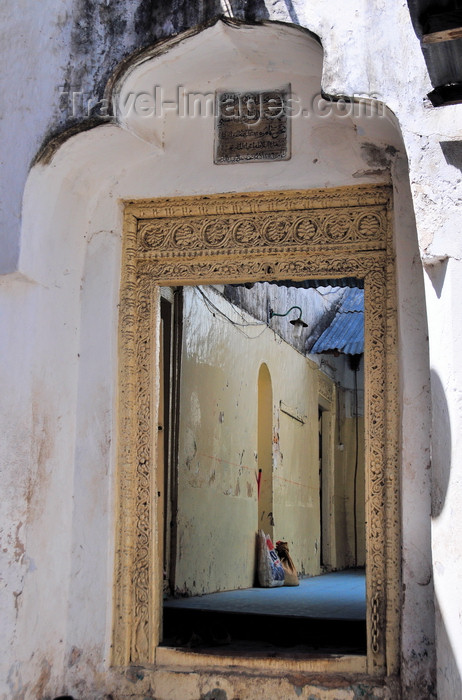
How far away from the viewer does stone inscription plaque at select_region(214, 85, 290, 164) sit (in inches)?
179

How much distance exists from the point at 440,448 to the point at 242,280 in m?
1.56

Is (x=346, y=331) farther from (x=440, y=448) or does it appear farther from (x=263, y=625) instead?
(x=440, y=448)

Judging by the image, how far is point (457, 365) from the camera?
3.38 meters

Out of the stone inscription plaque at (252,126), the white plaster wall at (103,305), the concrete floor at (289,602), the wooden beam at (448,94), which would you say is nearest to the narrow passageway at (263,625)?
the concrete floor at (289,602)

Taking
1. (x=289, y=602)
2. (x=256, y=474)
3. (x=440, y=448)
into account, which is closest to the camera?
(x=440, y=448)

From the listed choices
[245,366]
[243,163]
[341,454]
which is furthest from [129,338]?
[341,454]

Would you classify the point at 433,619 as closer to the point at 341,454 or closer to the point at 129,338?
the point at 129,338

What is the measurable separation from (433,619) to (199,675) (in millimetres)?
1194

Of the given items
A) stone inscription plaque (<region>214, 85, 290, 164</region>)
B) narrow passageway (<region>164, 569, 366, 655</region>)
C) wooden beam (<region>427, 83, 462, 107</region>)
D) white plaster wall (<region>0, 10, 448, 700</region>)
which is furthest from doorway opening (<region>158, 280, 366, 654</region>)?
wooden beam (<region>427, 83, 462, 107</region>)

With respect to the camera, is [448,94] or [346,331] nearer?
[448,94]

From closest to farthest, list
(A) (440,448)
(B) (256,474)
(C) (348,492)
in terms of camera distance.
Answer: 1. (A) (440,448)
2. (B) (256,474)
3. (C) (348,492)

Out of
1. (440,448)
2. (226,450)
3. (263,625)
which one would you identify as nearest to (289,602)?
(263,625)

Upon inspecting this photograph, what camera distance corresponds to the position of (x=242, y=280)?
4.63m

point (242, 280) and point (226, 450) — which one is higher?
point (242, 280)
